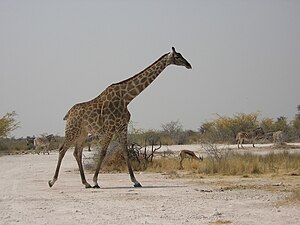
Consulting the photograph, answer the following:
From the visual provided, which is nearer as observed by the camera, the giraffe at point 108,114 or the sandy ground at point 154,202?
the sandy ground at point 154,202

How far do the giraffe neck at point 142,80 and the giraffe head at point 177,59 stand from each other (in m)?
0.22

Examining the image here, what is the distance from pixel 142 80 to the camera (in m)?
20.3

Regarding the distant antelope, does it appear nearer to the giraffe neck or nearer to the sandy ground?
the sandy ground

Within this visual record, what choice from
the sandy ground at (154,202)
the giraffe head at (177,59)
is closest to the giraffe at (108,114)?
the giraffe head at (177,59)

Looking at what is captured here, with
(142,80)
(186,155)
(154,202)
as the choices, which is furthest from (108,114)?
(186,155)

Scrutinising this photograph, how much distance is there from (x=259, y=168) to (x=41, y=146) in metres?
30.0

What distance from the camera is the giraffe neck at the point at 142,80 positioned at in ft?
65.6

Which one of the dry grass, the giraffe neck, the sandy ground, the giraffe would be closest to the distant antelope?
the dry grass

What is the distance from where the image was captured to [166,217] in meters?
11.8

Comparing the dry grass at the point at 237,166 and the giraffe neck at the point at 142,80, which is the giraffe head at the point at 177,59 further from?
the dry grass at the point at 237,166

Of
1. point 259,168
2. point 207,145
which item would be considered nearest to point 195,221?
point 259,168

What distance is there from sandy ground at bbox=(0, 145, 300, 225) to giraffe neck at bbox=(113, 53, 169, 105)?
9.12ft

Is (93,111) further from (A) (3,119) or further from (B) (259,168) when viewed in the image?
(A) (3,119)

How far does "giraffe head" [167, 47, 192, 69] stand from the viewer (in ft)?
65.7
